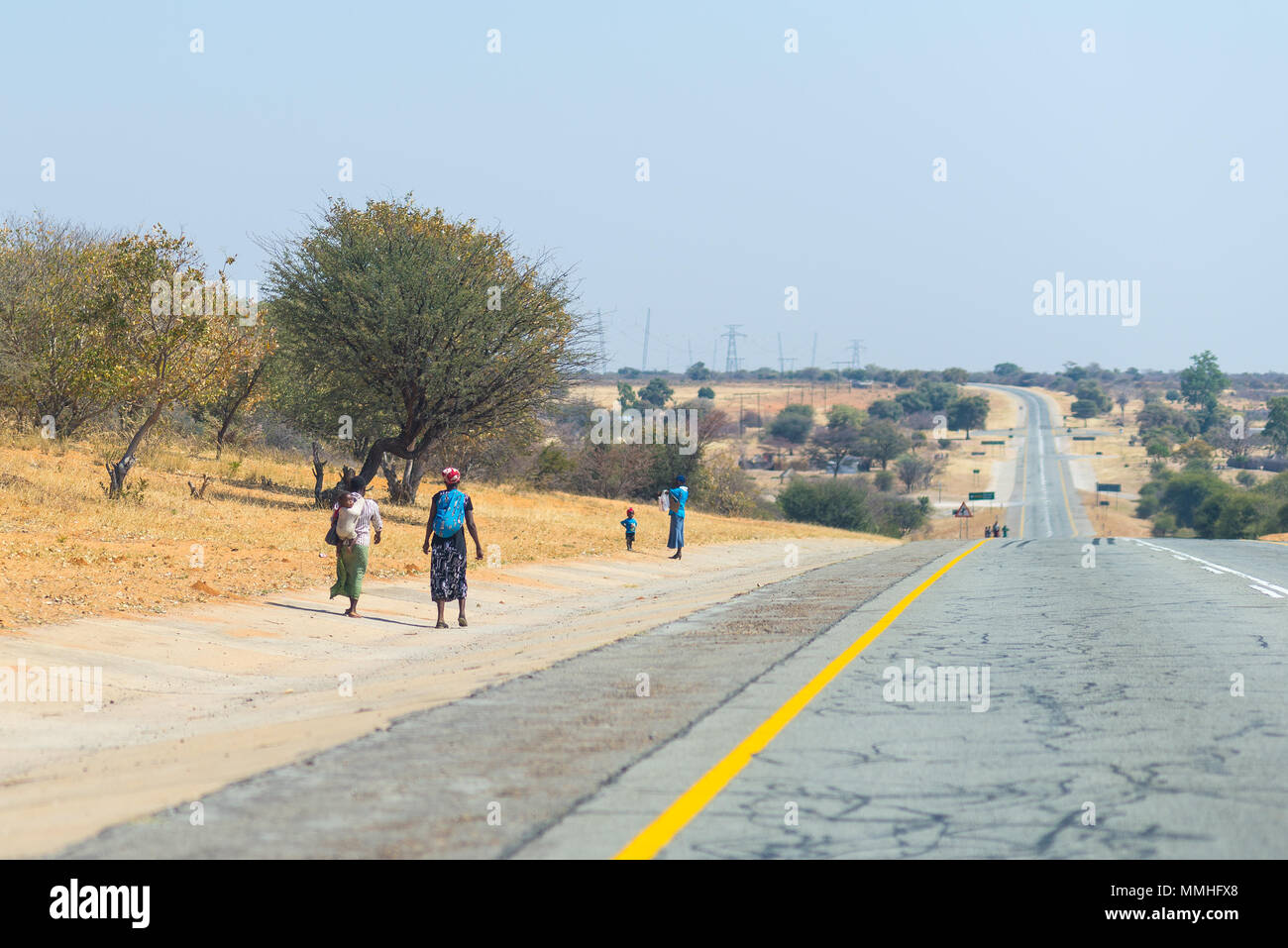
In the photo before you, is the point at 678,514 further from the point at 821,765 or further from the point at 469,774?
the point at 469,774

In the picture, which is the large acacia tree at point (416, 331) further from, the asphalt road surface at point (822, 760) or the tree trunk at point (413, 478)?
the asphalt road surface at point (822, 760)

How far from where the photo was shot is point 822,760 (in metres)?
6.95

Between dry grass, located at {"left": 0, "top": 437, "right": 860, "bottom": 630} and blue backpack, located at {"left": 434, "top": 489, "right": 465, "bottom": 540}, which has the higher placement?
blue backpack, located at {"left": 434, "top": 489, "right": 465, "bottom": 540}

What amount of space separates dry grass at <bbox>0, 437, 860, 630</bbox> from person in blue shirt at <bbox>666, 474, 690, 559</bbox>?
146 centimetres

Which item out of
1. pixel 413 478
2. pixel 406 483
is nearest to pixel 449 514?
pixel 406 483

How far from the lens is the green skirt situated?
51.0 feet
